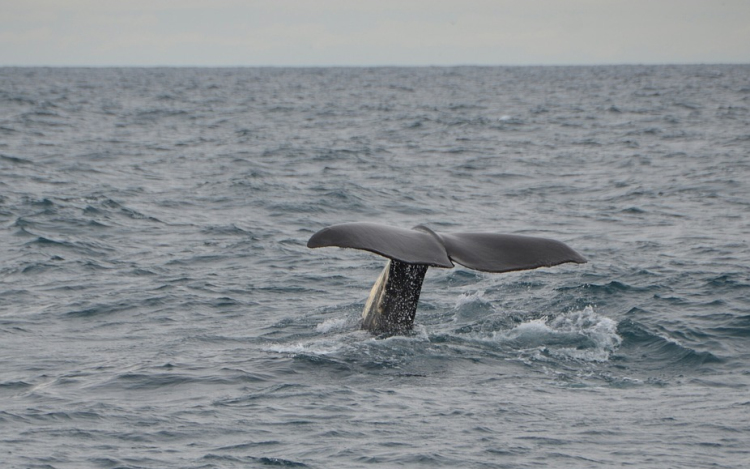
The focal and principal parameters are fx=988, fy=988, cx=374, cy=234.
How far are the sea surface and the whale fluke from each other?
828 millimetres

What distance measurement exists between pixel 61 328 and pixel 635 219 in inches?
429

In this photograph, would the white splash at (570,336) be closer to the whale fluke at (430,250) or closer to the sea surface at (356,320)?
the sea surface at (356,320)

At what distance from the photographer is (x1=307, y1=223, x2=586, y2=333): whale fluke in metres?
6.95

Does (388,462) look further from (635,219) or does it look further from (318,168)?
(318,168)

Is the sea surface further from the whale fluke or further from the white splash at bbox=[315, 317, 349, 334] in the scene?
the whale fluke

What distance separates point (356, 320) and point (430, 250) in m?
2.92

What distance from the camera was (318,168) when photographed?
86.6ft

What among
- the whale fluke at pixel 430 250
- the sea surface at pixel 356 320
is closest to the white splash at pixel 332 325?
the sea surface at pixel 356 320

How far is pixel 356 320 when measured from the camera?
10203 mm

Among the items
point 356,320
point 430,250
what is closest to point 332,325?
point 356,320

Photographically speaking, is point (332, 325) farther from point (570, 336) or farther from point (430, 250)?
point (430, 250)

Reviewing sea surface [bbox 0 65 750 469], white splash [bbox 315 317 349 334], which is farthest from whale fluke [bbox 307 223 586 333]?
white splash [bbox 315 317 349 334]

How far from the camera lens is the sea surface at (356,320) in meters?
7.16

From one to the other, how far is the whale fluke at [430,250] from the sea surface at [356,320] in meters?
0.83
